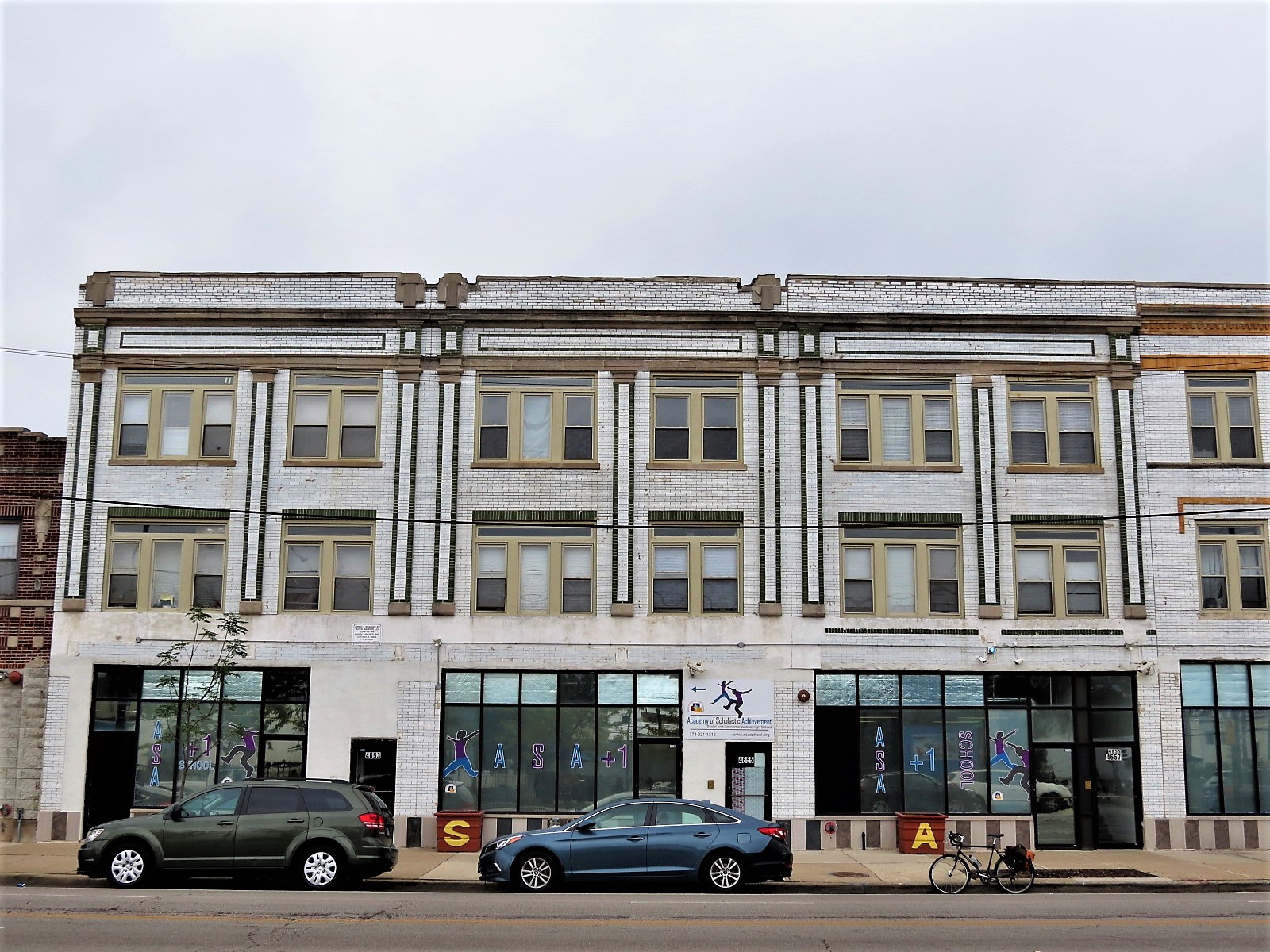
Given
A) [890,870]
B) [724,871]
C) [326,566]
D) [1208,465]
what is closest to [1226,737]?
[1208,465]

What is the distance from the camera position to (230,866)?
18.0 metres

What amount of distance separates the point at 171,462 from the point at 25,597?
4.09m

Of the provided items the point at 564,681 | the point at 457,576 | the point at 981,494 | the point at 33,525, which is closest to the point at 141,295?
the point at 33,525

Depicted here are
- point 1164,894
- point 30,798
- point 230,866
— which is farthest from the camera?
point 30,798

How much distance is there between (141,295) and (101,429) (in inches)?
116

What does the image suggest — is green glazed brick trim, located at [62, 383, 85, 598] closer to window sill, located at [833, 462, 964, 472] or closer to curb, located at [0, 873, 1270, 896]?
curb, located at [0, 873, 1270, 896]

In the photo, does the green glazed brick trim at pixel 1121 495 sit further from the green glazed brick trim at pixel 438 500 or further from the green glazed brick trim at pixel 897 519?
the green glazed brick trim at pixel 438 500

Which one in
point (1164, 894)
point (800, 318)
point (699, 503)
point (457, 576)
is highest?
point (800, 318)

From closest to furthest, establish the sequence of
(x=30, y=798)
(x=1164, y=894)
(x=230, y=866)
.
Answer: (x=230, y=866), (x=1164, y=894), (x=30, y=798)

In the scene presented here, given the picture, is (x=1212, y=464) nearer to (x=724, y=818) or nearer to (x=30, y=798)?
(x=724, y=818)

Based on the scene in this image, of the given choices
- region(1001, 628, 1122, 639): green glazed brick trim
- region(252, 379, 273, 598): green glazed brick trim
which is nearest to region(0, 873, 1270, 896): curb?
region(1001, 628, 1122, 639): green glazed brick trim

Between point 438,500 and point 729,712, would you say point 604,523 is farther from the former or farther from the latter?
point 729,712

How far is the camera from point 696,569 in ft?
81.4

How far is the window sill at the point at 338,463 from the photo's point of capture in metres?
25.0
